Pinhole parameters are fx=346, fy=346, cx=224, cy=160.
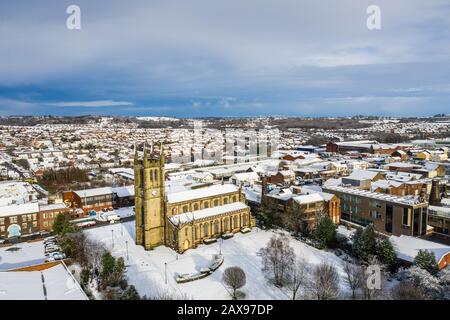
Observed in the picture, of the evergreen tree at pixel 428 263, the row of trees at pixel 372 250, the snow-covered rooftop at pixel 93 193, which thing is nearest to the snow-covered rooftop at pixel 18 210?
the snow-covered rooftop at pixel 93 193

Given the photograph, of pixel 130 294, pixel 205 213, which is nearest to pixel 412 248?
pixel 205 213

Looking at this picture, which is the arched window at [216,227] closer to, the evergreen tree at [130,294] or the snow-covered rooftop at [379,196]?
the evergreen tree at [130,294]

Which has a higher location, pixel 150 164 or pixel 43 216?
pixel 150 164

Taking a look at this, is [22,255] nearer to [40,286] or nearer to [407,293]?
[40,286]

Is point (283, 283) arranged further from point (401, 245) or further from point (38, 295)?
point (38, 295)

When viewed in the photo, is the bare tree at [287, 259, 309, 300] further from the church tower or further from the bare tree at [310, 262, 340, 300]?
the church tower
